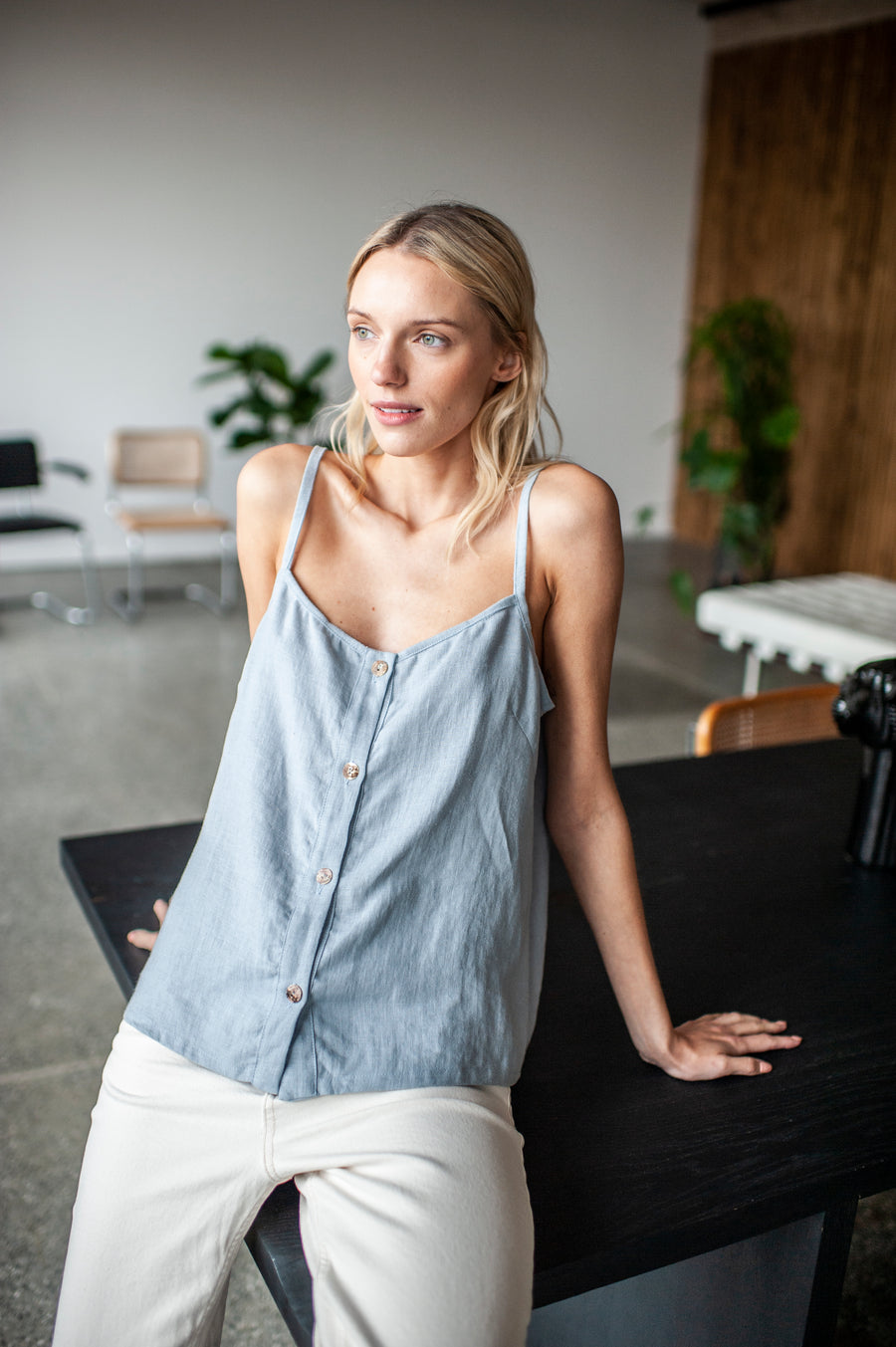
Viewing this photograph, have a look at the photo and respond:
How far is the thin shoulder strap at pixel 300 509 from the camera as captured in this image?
1145 mm

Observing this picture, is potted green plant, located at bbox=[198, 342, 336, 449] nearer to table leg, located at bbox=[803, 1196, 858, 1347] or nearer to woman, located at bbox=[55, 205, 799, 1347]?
woman, located at bbox=[55, 205, 799, 1347]

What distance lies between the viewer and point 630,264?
8266mm

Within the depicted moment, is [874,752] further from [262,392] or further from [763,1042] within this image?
[262,392]

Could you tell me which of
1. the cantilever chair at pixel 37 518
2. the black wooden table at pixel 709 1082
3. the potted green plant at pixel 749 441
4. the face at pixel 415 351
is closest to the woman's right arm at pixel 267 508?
the face at pixel 415 351

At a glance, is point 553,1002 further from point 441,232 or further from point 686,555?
point 686,555

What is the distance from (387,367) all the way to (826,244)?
22.9ft

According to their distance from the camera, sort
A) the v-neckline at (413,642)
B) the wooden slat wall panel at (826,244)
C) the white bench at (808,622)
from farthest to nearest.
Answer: the wooden slat wall panel at (826,244), the white bench at (808,622), the v-neckline at (413,642)

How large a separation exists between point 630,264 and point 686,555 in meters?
2.15

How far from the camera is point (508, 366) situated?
1144mm

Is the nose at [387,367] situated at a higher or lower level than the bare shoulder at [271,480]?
higher

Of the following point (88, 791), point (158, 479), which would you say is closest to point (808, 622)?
point (88, 791)

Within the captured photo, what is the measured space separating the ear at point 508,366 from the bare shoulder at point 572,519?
4.6 inches

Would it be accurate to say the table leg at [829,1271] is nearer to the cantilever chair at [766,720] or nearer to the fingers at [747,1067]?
the fingers at [747,1067]

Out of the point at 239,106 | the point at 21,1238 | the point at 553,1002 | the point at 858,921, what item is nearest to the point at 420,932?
the point at 553,1002
